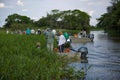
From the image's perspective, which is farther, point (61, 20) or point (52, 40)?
point (61, 20)

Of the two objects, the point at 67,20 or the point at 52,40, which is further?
the point at 67,20

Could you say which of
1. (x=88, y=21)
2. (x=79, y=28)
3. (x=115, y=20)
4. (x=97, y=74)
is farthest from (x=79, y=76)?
(x=88, y=21)

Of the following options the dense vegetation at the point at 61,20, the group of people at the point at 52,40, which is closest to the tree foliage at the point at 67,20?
the dense vegetation at the point at 61,20

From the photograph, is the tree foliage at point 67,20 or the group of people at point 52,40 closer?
the group of people at point 52,40

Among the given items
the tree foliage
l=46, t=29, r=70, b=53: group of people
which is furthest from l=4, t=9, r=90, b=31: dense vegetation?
l=46, t=29, r=70, b=53: group of people

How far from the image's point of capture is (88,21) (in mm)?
162500

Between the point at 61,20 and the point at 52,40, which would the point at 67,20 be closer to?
the point at 61,20

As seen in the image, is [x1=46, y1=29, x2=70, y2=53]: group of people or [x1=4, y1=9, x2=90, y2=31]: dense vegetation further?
[x1=4, y1=9, x2=90, y2=31]: dense vegetation

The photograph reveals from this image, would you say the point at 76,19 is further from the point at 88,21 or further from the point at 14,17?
the point at 14,17

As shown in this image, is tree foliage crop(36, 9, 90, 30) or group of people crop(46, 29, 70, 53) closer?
group of people crop(46, 29, 70, 53)

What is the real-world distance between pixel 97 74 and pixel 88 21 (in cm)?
14776

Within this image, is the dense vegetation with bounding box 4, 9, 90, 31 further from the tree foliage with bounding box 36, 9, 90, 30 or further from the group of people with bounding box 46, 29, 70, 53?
the group of people with bounding box 46, 29, 70, 53

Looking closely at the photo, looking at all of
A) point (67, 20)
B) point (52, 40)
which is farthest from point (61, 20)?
point (52, 40)

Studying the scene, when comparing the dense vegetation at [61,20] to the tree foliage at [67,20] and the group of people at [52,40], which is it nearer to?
the tree foliage at [67,20]
